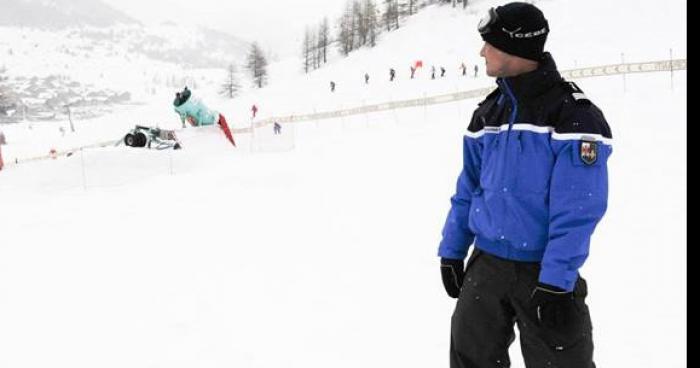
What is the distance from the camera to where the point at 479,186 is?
2674 millimetres

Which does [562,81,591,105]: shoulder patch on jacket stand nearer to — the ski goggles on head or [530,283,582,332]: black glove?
the ski goggles on head

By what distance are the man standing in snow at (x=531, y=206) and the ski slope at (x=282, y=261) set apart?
59.5 inches

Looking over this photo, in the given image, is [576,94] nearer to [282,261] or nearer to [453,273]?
[453,273]

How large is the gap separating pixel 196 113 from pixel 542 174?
1934 cm

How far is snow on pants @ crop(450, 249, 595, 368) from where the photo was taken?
230cm

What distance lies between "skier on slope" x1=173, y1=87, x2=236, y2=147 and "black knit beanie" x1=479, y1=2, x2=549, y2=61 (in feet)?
60.7

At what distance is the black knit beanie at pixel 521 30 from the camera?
2.35m

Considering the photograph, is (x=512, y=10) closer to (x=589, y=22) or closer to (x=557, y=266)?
(x=557, y=266)

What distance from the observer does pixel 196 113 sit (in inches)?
798

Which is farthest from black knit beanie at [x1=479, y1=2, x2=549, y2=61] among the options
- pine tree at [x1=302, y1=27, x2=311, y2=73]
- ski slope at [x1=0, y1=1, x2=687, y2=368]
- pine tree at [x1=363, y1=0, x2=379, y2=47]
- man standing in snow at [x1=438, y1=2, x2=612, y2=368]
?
pine tree at [x1=302, y1=27, x2=311, y2=73]

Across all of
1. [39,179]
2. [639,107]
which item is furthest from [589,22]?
[39,179]

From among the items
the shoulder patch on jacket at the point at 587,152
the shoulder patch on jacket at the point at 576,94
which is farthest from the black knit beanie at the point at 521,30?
the shoulder patch on jacket at the point at 587,152

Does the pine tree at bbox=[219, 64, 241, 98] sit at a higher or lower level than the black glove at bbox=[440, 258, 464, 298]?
higher

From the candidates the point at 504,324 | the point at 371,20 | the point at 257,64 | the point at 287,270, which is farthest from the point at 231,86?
the point at 504,324
